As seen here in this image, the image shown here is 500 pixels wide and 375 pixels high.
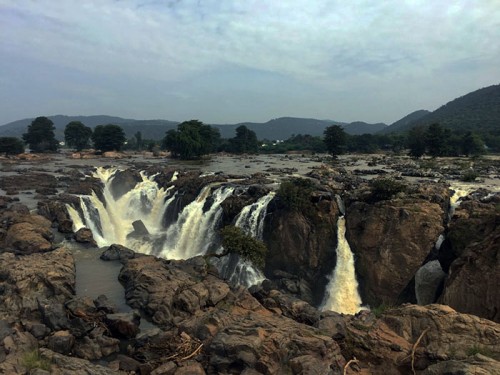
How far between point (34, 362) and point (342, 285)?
69.1 feet

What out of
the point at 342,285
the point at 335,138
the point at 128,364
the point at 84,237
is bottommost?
the point at 342,285

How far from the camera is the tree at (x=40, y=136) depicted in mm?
101750

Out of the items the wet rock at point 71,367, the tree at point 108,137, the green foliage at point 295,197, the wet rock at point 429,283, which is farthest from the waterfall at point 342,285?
the tree at point 108,137

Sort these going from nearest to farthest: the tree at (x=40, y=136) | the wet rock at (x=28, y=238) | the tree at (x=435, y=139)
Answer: the wet rock at (x=28, y=238), the tree at (x=435, y=139), the tree at (x=40, y=136)

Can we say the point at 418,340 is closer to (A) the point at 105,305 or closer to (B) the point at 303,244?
(A) the point at 105,305

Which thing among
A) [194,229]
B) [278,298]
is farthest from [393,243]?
[194,229]

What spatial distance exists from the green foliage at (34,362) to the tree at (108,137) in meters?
91.1

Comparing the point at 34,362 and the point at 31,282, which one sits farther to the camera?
the point at 31,282

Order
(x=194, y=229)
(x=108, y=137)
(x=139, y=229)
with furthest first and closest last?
(x=108, y=137)
(x=139, y=229)
(x=194, y=229)

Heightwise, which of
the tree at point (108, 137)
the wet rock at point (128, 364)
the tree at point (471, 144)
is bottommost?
the wet rock at point (128, 364)

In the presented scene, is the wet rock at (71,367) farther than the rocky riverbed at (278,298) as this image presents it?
Yes

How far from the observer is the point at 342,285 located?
2753 cm

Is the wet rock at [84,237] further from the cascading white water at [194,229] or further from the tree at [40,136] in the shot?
the tree at [40,136]

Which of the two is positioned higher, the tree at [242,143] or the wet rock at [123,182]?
the tree at [242,143]
